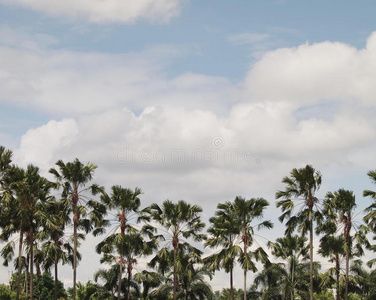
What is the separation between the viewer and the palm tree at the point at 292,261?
5534 cm

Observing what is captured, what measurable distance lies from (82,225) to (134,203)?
5098 millimetres

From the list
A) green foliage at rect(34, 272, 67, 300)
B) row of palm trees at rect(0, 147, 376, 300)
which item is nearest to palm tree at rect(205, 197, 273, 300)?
row of palm trees at rect(0, 147, 376, 300)

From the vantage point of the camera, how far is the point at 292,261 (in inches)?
2203

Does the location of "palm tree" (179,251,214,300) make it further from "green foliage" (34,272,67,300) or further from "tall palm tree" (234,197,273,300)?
"green foliage" (34,272,67,300)

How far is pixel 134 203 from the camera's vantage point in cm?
5084

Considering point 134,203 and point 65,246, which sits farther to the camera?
point 65,246

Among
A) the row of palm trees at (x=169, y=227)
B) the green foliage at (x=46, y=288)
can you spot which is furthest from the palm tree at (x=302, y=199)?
the green foliage at (x=46, y=288)

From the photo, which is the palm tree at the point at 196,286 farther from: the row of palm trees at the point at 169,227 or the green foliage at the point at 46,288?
the green foliage at the point at 46,288

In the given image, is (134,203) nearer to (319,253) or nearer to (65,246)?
(65,246)

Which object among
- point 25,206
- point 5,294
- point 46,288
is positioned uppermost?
point 25,206

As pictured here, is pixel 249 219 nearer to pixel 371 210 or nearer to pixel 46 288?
pixel 371 210

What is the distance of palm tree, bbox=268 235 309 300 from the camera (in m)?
55.3

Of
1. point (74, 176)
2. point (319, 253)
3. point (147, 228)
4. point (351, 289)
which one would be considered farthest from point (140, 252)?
point (351, 289)

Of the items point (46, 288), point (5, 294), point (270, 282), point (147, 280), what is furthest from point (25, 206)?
point (46, 288)
